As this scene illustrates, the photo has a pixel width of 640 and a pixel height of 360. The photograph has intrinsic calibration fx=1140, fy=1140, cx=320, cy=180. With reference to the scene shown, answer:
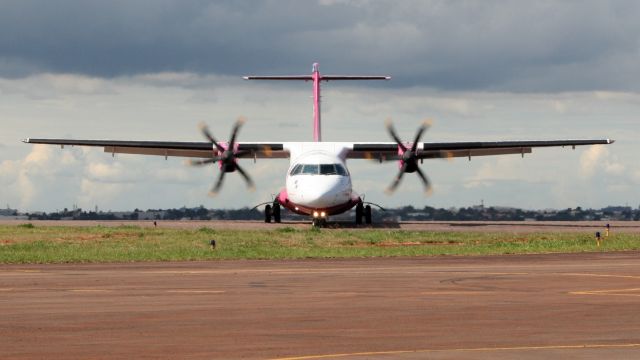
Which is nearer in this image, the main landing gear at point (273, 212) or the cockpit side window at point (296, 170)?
the cockpit side window at point (296, 170)

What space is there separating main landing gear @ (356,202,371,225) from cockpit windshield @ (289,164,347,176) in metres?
6.23

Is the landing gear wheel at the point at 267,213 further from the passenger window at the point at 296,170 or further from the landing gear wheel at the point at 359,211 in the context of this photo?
the passenger window at the point at 296,170

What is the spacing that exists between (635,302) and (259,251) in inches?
785

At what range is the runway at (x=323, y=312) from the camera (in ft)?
46.4

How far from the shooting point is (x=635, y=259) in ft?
112

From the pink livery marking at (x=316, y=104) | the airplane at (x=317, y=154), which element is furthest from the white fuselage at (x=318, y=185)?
the pink livery marking at (x=316, y=104)

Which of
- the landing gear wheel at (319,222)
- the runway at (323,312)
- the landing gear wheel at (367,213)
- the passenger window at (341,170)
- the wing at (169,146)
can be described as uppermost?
the wing at (169,146)

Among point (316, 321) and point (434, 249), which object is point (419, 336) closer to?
point (316, 321)

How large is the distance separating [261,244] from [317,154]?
1331 cm

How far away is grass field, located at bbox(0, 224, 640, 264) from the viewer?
36969mm

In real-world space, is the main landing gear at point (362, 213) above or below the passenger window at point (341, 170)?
below

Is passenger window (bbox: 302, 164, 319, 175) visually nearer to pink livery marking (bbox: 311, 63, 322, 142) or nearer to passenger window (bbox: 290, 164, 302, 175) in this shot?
passenger window (bbox: 290, 164, 302, 175)

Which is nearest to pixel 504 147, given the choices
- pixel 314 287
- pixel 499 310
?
pixel 314 287

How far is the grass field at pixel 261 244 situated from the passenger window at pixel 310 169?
12.1 ft
